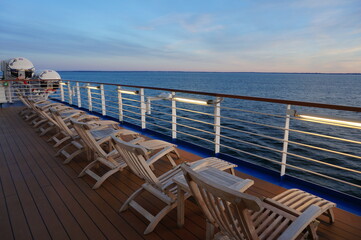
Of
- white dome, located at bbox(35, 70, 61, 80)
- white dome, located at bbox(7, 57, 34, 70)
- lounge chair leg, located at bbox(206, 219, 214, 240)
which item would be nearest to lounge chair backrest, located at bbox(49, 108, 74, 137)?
lounge chair leg, located at bbox(206, 219, 214, 240)

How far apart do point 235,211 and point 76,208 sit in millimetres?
1735

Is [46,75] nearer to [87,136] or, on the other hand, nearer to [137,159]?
[87,136]

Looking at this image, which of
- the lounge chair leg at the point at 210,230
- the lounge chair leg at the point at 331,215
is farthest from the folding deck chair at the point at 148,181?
the lounge chair leg at the point at 331,215

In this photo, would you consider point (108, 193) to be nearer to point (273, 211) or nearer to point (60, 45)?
point (273, 211)

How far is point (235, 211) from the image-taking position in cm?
103

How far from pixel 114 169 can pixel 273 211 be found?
5.71ft

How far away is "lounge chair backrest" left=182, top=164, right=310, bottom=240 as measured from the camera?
3.20 ft

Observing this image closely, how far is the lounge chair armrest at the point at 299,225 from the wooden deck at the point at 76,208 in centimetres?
56

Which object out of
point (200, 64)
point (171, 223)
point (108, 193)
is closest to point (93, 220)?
point (108, 193)

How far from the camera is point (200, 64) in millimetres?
41125

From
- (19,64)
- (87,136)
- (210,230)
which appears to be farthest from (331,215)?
(19,64)

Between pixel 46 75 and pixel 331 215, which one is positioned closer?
pixel 331 215

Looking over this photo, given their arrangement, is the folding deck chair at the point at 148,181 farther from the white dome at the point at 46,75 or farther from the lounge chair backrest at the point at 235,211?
the white dome at the point at 46,75

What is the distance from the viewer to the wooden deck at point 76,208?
1.87m
